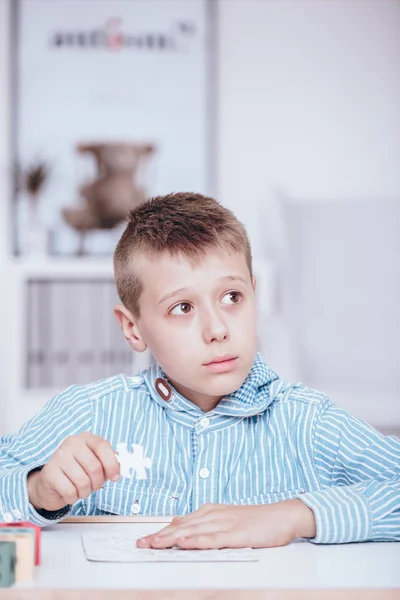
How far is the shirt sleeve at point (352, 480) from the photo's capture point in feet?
2.41

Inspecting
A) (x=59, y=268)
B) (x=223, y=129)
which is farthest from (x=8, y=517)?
(x=223, y=129)

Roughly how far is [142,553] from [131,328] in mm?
536

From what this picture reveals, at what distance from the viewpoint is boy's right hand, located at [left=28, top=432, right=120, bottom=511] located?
75 cm

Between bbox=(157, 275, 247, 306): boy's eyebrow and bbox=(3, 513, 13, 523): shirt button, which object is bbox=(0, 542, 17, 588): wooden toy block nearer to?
bbox=(3, 513, 13, 523): shirt button

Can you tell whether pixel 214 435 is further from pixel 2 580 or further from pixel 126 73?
pixel 126 73

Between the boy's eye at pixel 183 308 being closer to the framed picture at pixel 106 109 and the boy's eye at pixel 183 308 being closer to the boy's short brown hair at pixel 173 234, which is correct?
the boy's short brown hair at pixel 173 234

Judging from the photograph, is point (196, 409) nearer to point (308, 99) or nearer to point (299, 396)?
point (299, 396)

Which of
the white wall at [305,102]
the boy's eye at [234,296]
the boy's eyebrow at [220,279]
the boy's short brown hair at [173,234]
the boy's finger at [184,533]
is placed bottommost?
the boy's finger at [184,533]

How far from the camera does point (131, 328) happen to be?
44.9 inches

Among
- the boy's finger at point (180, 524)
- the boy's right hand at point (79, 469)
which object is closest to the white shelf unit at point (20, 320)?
the boy's right hand at point (79, 469)

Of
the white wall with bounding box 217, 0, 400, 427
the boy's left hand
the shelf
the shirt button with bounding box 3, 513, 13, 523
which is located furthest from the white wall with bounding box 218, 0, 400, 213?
the boy's left hand

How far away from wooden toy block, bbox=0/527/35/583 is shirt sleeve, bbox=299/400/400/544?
273mm

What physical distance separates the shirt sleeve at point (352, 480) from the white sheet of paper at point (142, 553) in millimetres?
108

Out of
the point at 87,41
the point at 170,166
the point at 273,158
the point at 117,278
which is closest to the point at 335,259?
the point at 273,158
